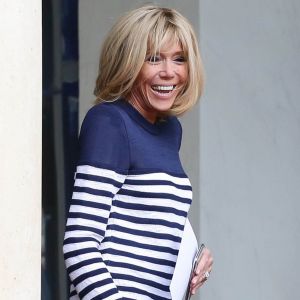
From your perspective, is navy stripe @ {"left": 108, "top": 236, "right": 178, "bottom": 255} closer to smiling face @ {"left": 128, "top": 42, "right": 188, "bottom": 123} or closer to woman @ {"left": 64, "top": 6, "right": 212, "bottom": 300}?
woman @ {"left": 64, "top": 6, "right": 212, "bottom": 300}

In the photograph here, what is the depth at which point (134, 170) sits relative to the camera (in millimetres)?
3377

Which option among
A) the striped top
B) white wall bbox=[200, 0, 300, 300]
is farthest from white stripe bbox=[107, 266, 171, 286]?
white wall bbox=[200, 0, 300, 300]

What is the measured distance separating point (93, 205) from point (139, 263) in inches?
9.3

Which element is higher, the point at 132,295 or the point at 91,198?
the point at 91,198

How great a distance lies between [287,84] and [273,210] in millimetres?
636

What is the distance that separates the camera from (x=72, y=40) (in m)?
5.29

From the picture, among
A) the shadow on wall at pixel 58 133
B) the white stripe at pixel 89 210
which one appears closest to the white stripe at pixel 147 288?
the white stripe at pixel 89 210

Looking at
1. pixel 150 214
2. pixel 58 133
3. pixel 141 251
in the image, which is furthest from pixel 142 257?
pixel 58 133

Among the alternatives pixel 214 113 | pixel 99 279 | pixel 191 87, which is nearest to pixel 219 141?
pixel 214 113

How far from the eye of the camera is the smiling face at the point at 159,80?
11.5 feet
